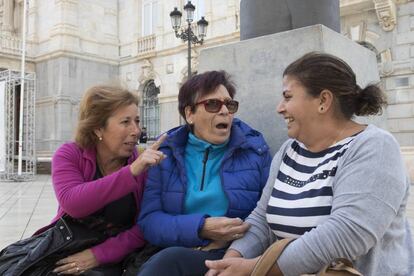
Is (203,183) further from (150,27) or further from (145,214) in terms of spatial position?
(150,27)

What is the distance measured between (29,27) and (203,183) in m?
21.9

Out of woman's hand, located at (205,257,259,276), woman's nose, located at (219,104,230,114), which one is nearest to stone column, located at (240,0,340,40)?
woman's nose, located at (219,104,230,114)

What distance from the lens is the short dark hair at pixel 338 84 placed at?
1.90m

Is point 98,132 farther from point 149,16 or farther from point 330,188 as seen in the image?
point 149,16

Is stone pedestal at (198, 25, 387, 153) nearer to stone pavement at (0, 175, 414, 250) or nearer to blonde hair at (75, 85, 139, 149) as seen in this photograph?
blonde hair at (75, 85, 139, 149)

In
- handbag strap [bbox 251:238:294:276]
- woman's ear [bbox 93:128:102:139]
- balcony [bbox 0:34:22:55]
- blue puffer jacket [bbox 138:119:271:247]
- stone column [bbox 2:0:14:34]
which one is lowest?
handbag strap [bbox 251:238:294:276]

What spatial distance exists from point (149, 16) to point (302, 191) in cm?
2040

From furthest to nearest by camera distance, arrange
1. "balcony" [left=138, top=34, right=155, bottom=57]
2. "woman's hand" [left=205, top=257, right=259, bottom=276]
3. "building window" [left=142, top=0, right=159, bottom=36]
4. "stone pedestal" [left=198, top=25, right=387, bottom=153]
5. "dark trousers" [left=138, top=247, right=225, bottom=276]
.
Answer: "building window" [left=142, top=0, right=159, bottom=36]
"balcony" [left=138, top=34, right=155, bottom=57]
"stone pedestal" [left=198, top=25, right=387, bottom=153]
"dark trousers" [left=138, top=247, right=225, bottom=276]
"woman's hand" [left=205, top=257, right=259, bottom=276]

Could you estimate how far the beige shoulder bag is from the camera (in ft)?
5.16

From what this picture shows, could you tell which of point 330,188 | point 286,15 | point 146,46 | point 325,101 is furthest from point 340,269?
point 146,46

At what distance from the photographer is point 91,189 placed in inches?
93.7

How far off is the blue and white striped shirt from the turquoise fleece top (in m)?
0.39

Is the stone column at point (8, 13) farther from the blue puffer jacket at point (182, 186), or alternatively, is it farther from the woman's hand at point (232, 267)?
the woman's hand at point (232, 267)

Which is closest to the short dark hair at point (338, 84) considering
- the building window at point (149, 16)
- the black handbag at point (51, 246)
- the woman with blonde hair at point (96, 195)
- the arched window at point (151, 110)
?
the woman with blonde hair at point (96, 195)
